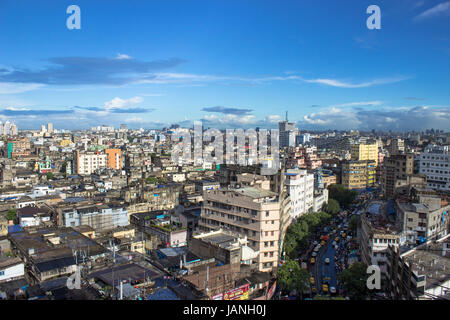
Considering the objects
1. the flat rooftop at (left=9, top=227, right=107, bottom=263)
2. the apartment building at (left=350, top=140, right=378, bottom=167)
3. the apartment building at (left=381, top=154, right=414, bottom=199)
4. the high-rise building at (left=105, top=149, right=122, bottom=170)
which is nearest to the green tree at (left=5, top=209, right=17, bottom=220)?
the flat rooftop at (left=9, top=227, right=107, bottom=263)

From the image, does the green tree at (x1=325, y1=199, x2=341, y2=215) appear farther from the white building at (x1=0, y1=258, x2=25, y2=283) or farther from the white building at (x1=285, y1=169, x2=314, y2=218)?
the white building at (x1=0, y1=258, x2=25, y2=283)

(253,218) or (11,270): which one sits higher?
(253,218)

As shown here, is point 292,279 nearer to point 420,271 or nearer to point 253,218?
point 253,218

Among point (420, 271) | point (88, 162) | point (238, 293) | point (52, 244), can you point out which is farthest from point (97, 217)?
point (88, 162)

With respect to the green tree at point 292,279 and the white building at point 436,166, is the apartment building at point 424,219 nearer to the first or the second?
the green tree at point 292,279
